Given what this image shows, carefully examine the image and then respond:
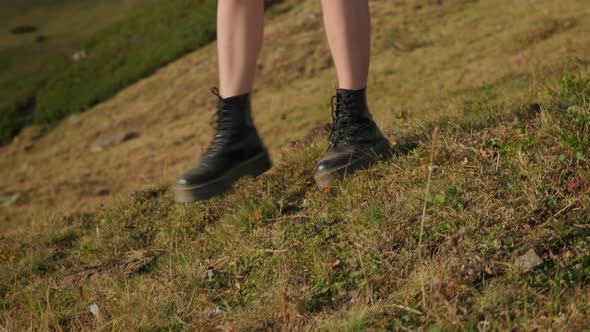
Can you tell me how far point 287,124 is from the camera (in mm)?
9469

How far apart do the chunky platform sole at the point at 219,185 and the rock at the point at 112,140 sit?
405 inches

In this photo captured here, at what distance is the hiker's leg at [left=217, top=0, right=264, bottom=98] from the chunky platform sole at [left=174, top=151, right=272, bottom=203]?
419 mm

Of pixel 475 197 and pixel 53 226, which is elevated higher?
pixel 475 197

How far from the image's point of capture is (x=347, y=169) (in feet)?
11.5

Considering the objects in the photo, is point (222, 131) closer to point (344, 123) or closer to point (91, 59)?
point (344, 123)

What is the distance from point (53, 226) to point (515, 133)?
11.6 ft

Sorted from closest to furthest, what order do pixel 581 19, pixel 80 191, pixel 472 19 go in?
pixel 581 19 < pixel 80 191 < pixel 472 19

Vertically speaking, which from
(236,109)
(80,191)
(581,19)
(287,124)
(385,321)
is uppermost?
(236,109)

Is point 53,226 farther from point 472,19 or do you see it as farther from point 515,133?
point 472,19

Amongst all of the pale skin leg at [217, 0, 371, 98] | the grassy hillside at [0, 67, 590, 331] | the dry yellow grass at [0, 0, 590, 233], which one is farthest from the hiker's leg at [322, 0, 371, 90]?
the dry yellow grass at [0, 0, 590, 233]

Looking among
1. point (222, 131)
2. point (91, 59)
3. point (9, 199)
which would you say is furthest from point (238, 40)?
point (91, 59)

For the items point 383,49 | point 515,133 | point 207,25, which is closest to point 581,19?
point 383,49

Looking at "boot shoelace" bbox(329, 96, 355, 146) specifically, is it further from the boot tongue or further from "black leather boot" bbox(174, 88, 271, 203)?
"black leather boot" bbox(174, 88, 271, 203)

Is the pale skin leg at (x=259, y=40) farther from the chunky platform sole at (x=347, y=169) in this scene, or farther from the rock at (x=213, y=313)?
the rock at (x=213, y=313)
